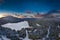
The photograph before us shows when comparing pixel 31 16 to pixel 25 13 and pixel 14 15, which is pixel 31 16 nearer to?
pixel 25 13

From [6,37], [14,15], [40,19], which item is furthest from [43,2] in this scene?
[6,37]

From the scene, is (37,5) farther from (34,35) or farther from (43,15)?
(34,35)

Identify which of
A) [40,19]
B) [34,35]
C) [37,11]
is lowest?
[34,35]

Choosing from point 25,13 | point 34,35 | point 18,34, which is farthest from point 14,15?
point 34,35

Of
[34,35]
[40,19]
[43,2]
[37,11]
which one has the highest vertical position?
[43,2]

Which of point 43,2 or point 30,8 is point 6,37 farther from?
point 43,2

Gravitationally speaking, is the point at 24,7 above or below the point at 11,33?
above

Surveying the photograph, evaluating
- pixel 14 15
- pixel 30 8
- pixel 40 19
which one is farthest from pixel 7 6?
pixel 40 19

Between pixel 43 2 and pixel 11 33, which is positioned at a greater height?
pixel 43 2
